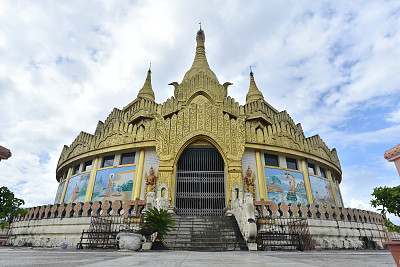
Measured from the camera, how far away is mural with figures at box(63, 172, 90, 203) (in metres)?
17.1

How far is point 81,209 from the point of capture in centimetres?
1232

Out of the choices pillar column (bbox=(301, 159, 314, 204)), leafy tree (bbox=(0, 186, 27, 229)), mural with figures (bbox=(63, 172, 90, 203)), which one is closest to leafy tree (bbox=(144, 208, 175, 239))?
leafy tree (bbox=(0, 186, 27, 229))

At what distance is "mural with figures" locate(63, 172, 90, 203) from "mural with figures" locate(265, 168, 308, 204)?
43.6 ft

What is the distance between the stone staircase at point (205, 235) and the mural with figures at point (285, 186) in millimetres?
5208

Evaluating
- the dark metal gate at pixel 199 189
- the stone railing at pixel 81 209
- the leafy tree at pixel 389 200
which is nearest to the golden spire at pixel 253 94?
the dark metal gate at pixel 199 189

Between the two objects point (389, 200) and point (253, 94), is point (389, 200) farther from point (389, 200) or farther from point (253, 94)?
point (253, 94)

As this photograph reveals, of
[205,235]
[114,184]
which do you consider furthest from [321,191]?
[114,184]

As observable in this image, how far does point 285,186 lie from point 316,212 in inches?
167

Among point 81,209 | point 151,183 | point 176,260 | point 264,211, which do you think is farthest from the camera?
point 151,183

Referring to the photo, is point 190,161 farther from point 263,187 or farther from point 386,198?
point 386,198

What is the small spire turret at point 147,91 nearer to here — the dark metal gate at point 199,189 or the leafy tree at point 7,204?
the dark metal gate at point 199,189

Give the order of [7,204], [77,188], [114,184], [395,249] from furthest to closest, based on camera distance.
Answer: [77,188] < [114,184] < [7,204] < [395,249]

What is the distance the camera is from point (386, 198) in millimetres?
3715

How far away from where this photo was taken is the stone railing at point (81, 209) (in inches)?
456
